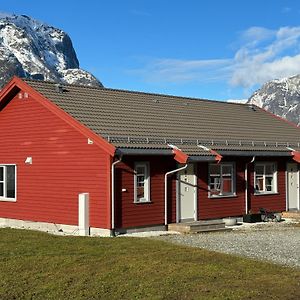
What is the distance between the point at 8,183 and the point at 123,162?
6.40 m

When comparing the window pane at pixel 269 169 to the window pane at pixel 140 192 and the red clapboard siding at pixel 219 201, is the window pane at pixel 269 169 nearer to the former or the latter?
the red clapboard siding at pixel 219 201

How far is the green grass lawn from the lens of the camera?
9.70 m

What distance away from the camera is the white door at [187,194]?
2102cm

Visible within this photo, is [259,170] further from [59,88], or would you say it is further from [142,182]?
[59,88]

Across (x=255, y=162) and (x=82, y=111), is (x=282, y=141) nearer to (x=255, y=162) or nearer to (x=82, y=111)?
(x=255, y=162)

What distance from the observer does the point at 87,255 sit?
13039 millimetres

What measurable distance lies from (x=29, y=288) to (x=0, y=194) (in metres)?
13.8

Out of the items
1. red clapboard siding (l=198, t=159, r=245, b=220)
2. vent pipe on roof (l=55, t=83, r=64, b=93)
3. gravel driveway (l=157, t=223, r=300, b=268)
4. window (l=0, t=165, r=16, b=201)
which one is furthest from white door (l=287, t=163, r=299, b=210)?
window (l=0, t=165, r=16, b=201)

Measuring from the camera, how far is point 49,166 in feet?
69.7

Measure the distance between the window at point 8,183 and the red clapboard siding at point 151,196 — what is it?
5.88 metres

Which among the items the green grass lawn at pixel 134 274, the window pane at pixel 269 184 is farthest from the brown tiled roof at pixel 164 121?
the green grass lawn at pixel 134 274

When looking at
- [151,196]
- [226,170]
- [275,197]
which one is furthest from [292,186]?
[151,196]

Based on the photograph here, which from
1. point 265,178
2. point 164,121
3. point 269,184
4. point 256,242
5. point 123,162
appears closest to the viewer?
point 256,242

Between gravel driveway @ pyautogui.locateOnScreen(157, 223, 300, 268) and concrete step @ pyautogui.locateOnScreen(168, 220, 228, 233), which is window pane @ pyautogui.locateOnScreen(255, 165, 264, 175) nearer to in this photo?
gravel driveway @ pyautogui.locateOnScreen(157, 223, 300, 268)
